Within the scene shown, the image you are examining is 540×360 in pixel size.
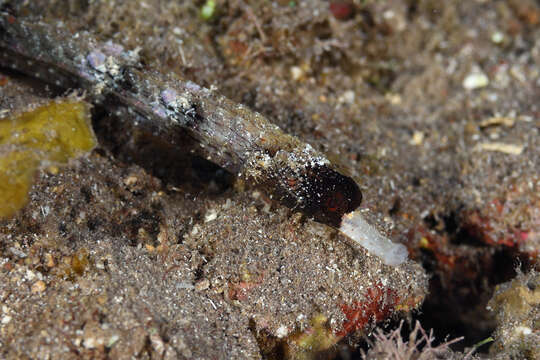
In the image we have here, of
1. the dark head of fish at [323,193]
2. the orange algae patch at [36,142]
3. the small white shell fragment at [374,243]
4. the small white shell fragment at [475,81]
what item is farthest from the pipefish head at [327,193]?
the small white shell fragment at [475,81]

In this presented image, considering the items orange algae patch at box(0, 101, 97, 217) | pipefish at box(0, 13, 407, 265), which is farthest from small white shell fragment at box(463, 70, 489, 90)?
orange algae patch at box(0, 101, 97, 217)

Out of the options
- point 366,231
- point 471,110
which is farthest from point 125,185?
point 471,110

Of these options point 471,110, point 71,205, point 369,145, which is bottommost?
point 71,205

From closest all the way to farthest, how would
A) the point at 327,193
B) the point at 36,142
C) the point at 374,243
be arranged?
1. the point at 327,193
2. the point at 374,243
3. the point at 36,142

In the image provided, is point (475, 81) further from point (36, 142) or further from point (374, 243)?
point (36, 142)

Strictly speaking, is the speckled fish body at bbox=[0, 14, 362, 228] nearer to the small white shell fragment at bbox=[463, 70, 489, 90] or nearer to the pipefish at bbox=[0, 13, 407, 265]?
the pipefish at bbox=[0, 13, 407, 265]

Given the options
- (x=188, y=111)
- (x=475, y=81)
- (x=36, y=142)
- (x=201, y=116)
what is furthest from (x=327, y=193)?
(x=475, y=81)

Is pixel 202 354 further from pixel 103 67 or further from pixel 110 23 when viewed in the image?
pixel 110 23
